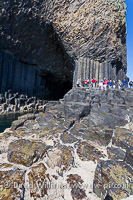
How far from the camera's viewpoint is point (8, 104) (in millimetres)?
21047

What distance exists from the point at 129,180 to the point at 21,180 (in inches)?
104

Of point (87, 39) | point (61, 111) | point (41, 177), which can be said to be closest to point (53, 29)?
point (87, 39)

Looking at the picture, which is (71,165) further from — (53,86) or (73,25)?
(53,86)

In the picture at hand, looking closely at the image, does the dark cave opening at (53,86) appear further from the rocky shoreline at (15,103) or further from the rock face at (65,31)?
the rock face at (65,31)

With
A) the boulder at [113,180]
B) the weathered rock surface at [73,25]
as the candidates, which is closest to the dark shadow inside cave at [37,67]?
the weathered rock surface at [73,25]

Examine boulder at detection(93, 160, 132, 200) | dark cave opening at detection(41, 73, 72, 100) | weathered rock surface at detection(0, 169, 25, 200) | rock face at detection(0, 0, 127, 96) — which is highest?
rock face at detection(0, 0, 127, 96)

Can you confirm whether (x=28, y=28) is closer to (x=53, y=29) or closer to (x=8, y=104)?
(x=53, y=29)

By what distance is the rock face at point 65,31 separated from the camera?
17.8m

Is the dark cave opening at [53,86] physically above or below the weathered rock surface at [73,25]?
below

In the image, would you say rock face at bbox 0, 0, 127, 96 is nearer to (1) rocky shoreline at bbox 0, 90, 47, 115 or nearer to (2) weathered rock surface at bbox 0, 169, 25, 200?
(1) rocky shoreline at bbox 0, 90, 47, 115

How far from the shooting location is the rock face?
17.8 m

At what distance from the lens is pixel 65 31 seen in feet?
67.9

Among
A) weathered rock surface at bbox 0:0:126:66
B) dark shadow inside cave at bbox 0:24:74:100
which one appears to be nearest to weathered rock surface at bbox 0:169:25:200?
weathered rock surface at bbox 0:0:126:66

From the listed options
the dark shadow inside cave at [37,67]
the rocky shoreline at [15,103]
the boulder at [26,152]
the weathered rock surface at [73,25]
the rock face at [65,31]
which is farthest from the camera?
the dark shadow inside cave at [37,67]
